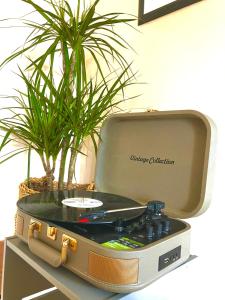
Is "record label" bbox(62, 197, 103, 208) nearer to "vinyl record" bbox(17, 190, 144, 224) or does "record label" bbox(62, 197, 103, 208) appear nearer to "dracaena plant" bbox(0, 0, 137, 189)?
"vinyl record" bbox(17, 190, 144, 224)

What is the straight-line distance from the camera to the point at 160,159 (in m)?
0.94

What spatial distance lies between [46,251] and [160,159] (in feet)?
1.71

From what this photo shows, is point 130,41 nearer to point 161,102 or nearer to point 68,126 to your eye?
point 161,102

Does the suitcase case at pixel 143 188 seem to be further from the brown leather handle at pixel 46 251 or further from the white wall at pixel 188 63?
the white wall at pixel 188 63

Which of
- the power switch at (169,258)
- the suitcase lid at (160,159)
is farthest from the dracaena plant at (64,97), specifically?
the power switch at (169,258)

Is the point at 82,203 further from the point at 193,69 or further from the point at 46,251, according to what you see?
the point at 193,69

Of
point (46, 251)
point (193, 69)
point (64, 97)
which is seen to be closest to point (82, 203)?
point (46, 251)

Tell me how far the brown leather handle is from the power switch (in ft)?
0.74

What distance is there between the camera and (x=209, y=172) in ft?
2.51

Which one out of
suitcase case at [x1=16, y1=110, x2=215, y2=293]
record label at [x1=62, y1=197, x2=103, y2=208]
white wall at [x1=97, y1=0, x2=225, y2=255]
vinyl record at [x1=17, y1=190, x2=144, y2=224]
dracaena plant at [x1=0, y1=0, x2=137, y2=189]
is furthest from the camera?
dracaena plant at [x1=0, y1=0, x2=137, y2=189]

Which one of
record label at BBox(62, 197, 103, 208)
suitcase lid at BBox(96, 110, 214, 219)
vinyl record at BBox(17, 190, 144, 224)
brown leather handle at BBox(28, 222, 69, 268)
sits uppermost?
suitcase lid at BBox(96, 110, 214, 219)

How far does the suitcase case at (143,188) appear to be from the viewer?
0.52 meters

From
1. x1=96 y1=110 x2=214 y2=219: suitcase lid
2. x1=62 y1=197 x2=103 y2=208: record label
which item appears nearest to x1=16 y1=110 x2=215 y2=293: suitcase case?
x1=96 y1=110 x2=214 y2=219: suitcase lid

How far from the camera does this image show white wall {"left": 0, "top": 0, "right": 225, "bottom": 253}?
93cm
